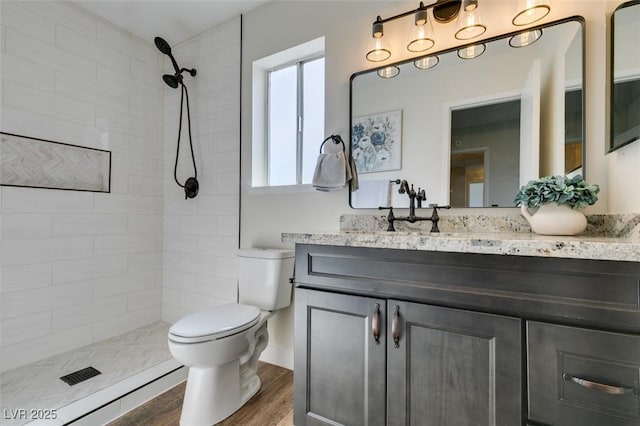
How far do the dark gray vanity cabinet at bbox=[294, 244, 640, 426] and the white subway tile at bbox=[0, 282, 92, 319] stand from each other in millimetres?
1930

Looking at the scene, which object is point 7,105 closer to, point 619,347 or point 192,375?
point 192,375

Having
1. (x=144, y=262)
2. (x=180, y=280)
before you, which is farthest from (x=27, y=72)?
(x=180, y=280)

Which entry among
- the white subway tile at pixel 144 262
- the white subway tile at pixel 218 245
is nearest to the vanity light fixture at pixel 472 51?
the white subway tile at pixel 218 245

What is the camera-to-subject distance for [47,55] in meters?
2.02

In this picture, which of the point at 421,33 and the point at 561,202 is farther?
the point at 421,33

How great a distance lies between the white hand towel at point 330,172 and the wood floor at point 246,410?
122 centimetres

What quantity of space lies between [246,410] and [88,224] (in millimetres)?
1804

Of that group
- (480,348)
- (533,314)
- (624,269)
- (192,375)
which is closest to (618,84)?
(624,269)

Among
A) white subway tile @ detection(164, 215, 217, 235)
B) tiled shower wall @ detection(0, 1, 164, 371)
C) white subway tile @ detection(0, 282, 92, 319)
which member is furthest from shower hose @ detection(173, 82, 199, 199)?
white subway tile @ detection(0, 282, 92, 319)

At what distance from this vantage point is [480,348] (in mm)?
870

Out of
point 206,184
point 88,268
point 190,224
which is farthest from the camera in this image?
point 190,224

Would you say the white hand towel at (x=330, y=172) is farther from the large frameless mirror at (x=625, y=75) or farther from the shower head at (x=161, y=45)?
the shower head at (x=161, y=45)

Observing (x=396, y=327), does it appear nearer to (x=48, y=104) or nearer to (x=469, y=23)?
(x=469, y=23)

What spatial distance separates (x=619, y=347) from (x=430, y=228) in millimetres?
841
